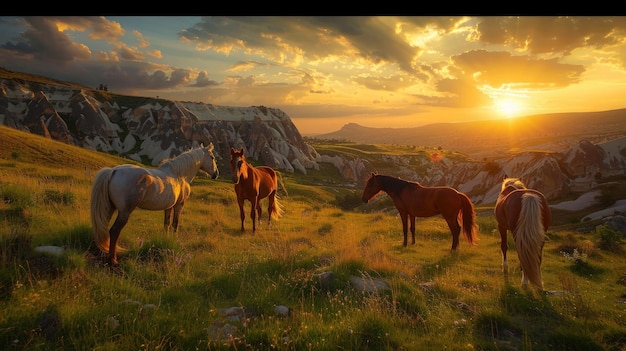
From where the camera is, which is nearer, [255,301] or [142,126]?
[255,301]

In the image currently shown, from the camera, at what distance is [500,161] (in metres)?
45.7

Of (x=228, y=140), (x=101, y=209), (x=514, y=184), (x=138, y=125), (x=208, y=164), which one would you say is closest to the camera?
(x=101, y=209)

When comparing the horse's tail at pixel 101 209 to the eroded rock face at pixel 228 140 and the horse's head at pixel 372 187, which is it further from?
the eroded rock face at pixel 228 140

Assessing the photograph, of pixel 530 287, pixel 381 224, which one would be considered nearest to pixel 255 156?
pixel 381 224

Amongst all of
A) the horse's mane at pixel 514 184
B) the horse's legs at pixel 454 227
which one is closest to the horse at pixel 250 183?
the horse's legs at pixel 454 227

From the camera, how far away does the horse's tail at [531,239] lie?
7363 millimetres

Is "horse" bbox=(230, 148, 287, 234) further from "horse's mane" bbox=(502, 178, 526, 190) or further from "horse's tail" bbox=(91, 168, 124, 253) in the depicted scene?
"horse's mane" bbox=(502, 178, 526, 190)

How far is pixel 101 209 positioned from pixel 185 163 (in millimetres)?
3028

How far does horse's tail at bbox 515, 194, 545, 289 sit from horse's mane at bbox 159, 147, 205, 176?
9.31m

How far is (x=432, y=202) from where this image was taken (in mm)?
12492

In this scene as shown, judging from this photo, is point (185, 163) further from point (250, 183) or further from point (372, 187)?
point (372, 187)

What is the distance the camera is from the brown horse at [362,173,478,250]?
11836 mm

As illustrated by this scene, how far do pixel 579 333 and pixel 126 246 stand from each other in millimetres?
9749

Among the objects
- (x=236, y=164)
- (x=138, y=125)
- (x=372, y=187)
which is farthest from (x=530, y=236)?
(x=138, y=125)
